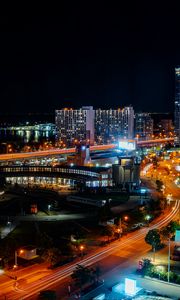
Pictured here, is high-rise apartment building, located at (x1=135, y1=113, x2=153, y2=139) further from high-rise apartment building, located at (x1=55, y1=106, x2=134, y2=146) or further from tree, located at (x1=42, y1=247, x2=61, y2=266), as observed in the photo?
tree, located at (x1=42, y1=247, x2=61, y2=266)

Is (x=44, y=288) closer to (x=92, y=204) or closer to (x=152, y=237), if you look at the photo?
(x=152, y=237)

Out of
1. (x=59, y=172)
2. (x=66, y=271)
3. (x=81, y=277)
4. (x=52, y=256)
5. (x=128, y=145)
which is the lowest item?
(x=66, y=271)

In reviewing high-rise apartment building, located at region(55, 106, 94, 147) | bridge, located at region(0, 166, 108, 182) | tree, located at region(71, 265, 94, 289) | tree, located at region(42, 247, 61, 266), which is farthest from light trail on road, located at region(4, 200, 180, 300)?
high-rise apartment building, located at region(55, 106, 94, 147)

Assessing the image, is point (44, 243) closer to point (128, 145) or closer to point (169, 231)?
point (169, 231)

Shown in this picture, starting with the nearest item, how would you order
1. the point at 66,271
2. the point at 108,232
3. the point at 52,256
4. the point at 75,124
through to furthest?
the point at 66,271 → the point at 52,256 → the point at 108,232 → the point at 75,124

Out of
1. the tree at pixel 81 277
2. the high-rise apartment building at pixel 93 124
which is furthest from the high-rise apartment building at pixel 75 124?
the tree at pixel 81 277

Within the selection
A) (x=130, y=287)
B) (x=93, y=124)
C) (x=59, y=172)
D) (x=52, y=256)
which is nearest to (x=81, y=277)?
(x=130, y=287)
